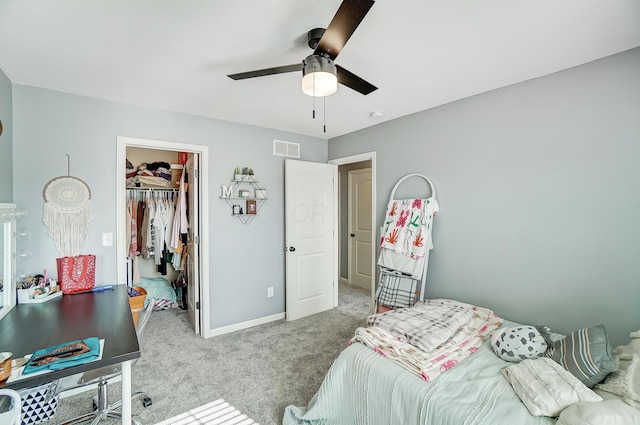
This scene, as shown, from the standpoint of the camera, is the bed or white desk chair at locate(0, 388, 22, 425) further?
the bed

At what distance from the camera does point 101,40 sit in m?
1.73

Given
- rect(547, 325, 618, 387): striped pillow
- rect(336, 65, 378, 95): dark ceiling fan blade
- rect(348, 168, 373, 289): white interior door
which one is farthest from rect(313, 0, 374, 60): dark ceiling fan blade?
rect(348, 168, 373, 289): white interior door

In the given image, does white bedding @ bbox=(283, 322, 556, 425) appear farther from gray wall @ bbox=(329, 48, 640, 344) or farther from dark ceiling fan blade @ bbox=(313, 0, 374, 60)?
dark ceiling fan blade @ bbox=(313, 0, 374, 60)

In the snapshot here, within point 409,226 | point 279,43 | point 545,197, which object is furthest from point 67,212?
point 545,197

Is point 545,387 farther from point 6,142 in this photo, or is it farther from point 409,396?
point 6,142

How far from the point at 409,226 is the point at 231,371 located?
84.2 inches

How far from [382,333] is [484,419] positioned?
2.36 ft

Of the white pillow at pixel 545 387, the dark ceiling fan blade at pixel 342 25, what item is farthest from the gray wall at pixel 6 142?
the white pillow at pixel 545 387

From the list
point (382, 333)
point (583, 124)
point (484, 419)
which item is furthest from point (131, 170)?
point (583, 124)

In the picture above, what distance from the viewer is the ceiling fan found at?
1188mm

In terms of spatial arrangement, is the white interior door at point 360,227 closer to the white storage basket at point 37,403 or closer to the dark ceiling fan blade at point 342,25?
the dark ceiling fan blade at point 342,25

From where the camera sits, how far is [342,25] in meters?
1.27

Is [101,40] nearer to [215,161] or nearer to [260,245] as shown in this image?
[215,161]

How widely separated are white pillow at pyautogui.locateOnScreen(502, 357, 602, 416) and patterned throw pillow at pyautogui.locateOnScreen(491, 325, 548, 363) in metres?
0.14
